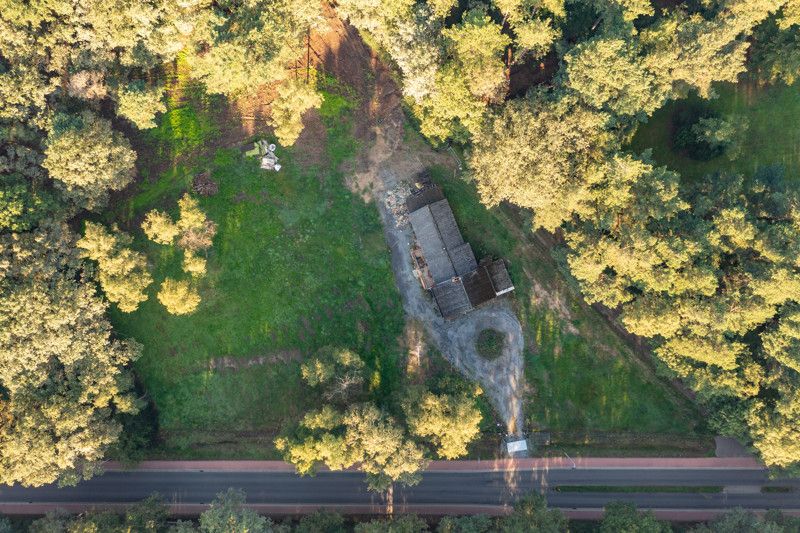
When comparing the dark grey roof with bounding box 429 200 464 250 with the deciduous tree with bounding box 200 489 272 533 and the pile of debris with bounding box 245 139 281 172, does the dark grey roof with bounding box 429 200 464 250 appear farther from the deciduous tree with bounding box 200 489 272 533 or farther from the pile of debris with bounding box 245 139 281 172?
the deciduous tree with bounding box 200 489 272 533

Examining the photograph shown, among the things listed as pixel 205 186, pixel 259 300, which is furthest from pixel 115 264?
pixel 259 300

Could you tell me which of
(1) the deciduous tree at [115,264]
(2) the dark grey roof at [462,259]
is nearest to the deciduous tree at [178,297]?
(1) the deciduous tree at [115,264]

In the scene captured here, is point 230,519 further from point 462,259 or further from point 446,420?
point 462,259

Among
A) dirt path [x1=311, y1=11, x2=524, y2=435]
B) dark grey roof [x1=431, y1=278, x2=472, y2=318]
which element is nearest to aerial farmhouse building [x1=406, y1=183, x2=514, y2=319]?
dark grey roof [x1=431, y1=278, x2=472, y2=318]

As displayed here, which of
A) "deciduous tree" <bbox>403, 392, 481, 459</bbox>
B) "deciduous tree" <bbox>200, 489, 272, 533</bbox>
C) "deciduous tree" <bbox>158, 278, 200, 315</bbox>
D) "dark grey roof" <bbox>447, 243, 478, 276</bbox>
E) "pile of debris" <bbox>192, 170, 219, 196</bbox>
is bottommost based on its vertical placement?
"deciduous tree" <bbox>200, 489, 272, 533</bbox>

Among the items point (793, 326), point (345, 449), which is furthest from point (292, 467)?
point (793, 326)

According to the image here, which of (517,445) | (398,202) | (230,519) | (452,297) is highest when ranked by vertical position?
(398,202)

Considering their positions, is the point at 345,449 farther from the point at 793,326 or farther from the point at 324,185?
the point at 793,326
